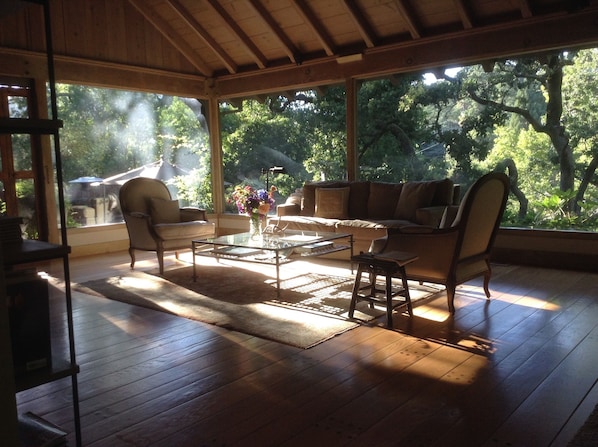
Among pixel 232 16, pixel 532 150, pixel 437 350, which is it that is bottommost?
pixel 437 350

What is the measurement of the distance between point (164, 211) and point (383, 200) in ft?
8.47

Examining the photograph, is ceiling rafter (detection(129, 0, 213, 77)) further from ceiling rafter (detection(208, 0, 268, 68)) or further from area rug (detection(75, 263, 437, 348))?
area rug (detection(75, 263, 437, 348))

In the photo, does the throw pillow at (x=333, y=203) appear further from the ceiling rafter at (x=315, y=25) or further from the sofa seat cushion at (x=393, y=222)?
the ceiling rafter at (x=315, y=25)

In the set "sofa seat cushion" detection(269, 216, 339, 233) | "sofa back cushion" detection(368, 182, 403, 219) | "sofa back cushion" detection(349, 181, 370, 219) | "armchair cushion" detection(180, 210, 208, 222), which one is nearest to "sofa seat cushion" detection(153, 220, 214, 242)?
"armchair cushion" detection(180, 210, 208, 222)

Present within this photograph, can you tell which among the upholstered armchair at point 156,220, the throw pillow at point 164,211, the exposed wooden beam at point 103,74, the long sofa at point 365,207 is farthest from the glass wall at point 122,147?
the long sofa at point 365,207

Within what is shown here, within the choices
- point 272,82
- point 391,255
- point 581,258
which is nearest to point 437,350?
point 391,255

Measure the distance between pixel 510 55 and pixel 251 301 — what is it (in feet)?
12.6

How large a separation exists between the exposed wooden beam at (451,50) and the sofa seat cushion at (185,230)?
104 inches

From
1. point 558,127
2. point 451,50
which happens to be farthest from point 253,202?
point 558,127

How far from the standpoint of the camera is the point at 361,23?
243 inches

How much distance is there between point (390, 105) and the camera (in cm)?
711

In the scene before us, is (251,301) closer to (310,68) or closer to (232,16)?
(310,68)

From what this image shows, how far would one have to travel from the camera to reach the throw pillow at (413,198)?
5.69m

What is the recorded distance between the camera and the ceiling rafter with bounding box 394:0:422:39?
18.7 ft
